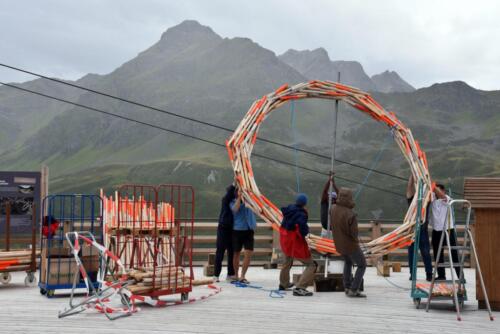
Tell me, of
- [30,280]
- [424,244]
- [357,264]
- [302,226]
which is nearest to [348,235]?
[357,264]

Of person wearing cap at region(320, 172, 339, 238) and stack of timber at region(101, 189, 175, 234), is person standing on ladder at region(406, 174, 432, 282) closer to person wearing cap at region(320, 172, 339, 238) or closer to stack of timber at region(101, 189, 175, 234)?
person wearing cap at region(320, 172, 339, 238)

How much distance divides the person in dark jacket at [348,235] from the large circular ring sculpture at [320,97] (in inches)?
34.6

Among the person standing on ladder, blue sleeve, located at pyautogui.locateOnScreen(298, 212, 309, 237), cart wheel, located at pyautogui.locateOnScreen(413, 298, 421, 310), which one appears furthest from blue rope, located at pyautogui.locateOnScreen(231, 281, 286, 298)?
the person standing on ladder

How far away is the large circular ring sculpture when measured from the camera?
9.97m

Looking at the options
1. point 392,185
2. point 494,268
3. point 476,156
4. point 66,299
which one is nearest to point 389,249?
point 494,268

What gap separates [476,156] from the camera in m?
157

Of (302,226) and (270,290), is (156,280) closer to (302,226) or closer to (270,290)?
(270,290)

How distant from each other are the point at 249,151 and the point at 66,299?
3.75 m

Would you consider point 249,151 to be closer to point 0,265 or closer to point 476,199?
point 476,199

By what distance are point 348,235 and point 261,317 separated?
2367 millimetres

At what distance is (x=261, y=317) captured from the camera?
7035 mm

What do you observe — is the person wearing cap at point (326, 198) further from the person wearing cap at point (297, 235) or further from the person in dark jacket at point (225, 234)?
the person in dark jacket at point (225, 234)

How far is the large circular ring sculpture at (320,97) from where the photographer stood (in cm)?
997

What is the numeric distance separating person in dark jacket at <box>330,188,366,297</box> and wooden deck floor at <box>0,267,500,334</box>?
0.35 meters
